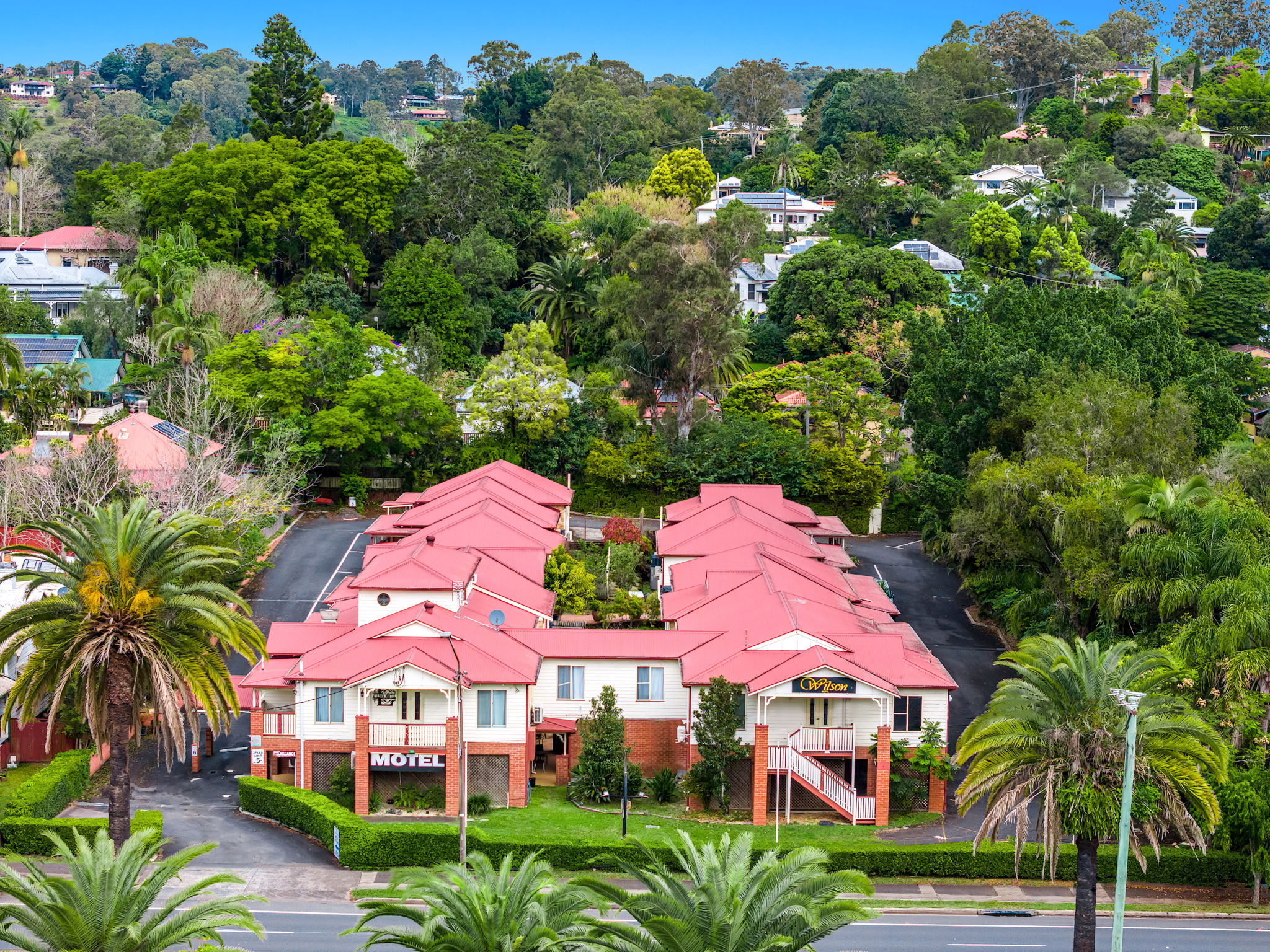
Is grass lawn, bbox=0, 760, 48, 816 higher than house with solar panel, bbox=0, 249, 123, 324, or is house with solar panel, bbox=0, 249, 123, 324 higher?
house with solar panel, bbox=0, 249, 123, 324

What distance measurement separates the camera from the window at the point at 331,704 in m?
51.1

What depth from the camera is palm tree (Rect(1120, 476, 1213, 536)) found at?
51531 mm

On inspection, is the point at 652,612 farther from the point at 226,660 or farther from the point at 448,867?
the point at 448,867

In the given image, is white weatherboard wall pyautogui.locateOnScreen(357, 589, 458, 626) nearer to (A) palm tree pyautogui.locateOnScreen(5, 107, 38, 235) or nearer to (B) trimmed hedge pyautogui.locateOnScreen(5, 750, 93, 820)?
(B) trimmed hedge pyautogui.locateOnScreen(5, 750, 93, 820)

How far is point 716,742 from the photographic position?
49.8 m

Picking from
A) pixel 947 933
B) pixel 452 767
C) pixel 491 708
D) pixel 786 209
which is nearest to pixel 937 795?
pixel 947 933

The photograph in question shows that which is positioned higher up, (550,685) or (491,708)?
(550,685)

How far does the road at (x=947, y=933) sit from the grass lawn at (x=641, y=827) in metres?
4.56

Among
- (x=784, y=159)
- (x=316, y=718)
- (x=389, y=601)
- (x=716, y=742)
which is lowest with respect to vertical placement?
(x=716, y=742)

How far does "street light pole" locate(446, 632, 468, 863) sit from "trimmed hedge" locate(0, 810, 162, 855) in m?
9.33

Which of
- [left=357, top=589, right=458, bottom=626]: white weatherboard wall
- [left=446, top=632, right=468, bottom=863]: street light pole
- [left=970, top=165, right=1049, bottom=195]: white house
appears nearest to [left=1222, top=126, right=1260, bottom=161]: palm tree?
[left=970, top=165, right=1049, bottom=195]: white house

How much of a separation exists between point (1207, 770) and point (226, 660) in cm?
3866

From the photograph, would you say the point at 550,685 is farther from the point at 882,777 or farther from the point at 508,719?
the point at 882,777

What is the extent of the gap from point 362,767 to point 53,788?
977cm
